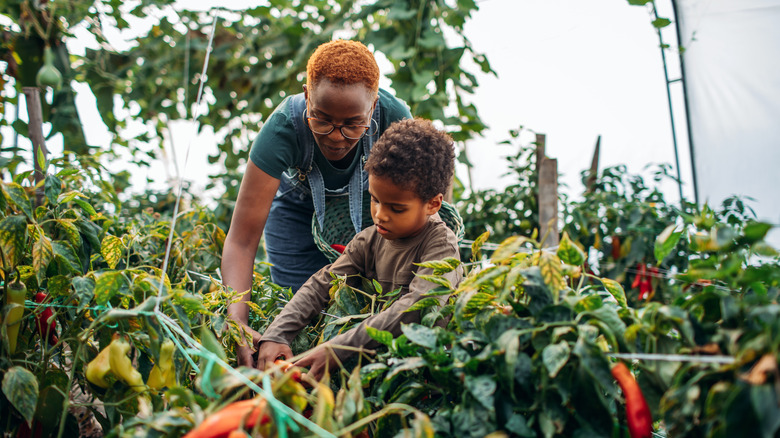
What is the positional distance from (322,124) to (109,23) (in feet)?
8.40

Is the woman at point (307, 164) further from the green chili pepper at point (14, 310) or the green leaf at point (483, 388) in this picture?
the green leaf at point (483, 388)

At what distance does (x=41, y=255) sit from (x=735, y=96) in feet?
8.35

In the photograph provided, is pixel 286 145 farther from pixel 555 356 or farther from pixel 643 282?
pixel 643 282

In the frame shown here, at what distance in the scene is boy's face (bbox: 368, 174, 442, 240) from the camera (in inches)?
41.8

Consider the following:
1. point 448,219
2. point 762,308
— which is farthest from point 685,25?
point 762,308

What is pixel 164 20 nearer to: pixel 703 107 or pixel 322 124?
pixel 322 124

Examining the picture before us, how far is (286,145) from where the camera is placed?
1328 mm

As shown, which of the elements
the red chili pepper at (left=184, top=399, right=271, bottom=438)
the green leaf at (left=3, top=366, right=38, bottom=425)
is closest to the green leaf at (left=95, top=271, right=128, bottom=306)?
the green leaf at (left=3, top=366, right=38, bottom=425)

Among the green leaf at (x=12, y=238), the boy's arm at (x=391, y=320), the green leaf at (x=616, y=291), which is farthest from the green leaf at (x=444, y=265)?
the green leaf at (x=12, y=238)

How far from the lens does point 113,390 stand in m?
0.83

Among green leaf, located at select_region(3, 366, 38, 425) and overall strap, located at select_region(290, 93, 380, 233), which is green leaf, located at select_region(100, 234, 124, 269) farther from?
overall strap, located at select_region(290, 93, 380, 233)

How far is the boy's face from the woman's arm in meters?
0.36

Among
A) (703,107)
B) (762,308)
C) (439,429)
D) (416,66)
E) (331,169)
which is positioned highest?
(416,66)

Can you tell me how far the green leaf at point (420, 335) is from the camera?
2.38 feet
